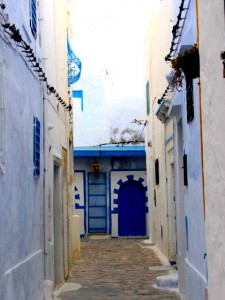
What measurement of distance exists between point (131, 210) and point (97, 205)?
4.46 ft

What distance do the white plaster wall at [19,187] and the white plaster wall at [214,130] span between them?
2.07 meters

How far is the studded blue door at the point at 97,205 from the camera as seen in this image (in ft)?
70.2

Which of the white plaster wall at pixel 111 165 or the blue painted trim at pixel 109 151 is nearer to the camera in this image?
the blue painted trim at pixel 109 151

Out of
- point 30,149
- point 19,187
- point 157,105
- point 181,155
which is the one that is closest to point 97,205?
point 157,105

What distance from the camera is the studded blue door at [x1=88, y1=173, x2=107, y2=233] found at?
21391 mm

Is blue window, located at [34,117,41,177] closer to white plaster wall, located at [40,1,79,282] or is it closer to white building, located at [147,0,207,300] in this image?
white plaster wall, located at [40,1,79,282]

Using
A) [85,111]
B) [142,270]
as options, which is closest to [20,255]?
[142,270]

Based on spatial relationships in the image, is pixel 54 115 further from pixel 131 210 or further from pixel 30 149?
pixel 131 210

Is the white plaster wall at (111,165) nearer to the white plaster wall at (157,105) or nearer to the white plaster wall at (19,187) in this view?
the white plaster wall at (157,105)

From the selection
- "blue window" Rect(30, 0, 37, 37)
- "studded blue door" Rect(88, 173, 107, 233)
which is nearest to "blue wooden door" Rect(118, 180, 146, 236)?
"studded blue door" Rect(88, 173, 107, 233)

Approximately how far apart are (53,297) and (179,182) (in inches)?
105

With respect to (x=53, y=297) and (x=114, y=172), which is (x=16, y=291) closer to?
(x=53, y=297)

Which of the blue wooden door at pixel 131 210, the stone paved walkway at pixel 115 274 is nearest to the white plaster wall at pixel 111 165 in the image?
the blue wooden door at pixel 131 210

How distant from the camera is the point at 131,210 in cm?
2119
